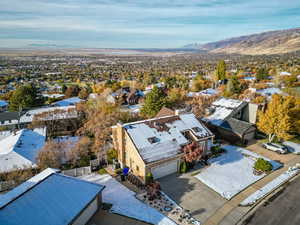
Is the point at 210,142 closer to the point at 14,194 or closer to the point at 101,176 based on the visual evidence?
the point at 101,176

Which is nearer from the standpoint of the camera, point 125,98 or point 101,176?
point 101,176

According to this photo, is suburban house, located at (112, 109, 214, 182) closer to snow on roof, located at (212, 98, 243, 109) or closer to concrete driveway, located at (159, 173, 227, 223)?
concrete driveway, located at (159, 173, 227, 223)

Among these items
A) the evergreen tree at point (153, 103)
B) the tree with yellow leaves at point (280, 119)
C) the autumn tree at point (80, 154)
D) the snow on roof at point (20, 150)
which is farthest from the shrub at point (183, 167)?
the evergreen tree at point (153, 103)

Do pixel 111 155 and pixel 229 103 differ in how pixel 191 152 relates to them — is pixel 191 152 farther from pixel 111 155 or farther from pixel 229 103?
pixel 229 103

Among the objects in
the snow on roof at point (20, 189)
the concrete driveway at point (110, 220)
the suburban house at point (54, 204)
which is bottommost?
the concrete driveway at point (110, 220)

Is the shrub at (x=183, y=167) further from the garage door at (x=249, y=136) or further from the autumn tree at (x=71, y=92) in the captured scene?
the autumn tree at (x=71, y=92)

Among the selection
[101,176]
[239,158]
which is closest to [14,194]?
[101,176]

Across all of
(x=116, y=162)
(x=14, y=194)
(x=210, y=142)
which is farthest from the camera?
(x=210, y=142)
